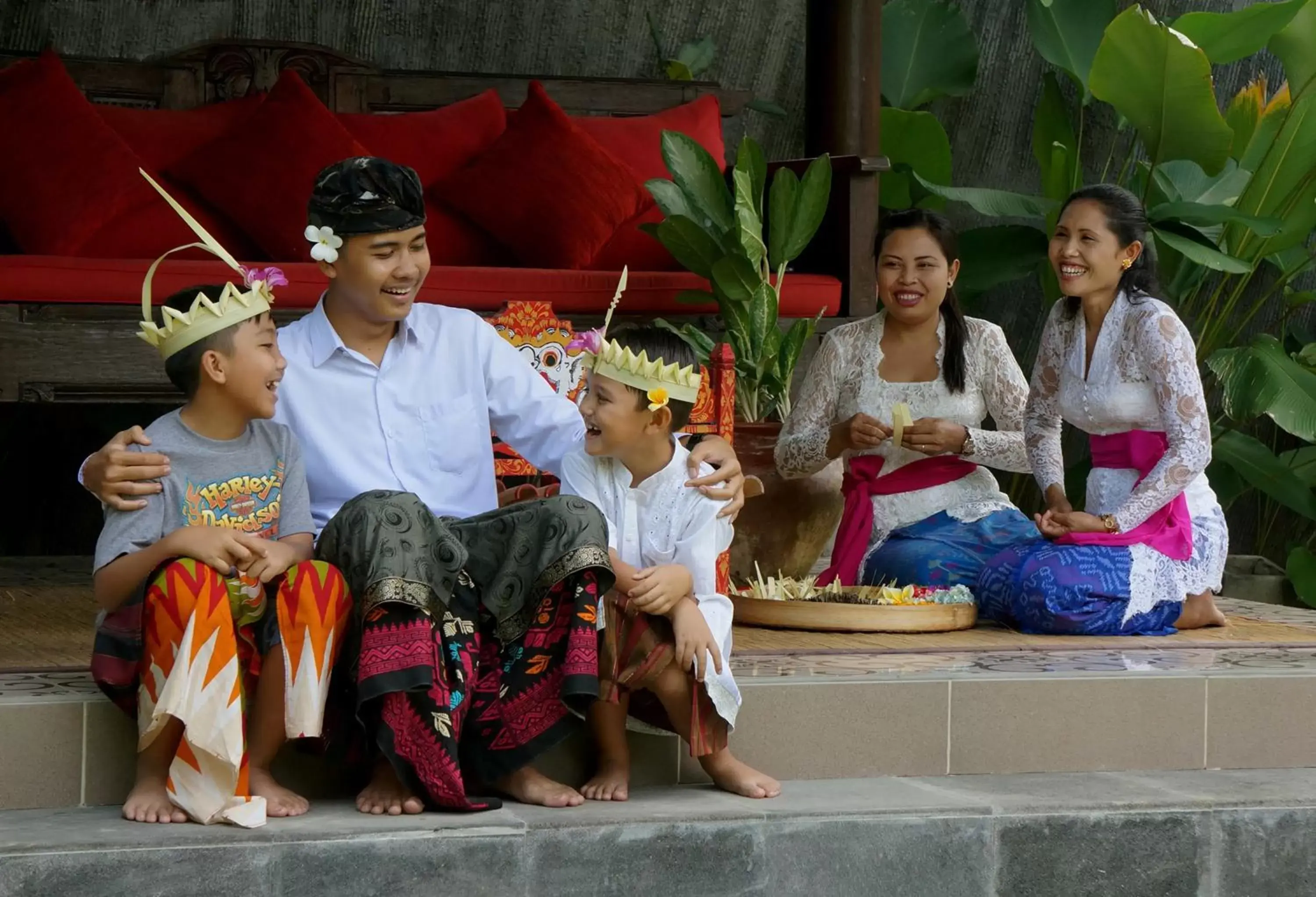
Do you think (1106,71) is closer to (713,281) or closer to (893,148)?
(893,148)

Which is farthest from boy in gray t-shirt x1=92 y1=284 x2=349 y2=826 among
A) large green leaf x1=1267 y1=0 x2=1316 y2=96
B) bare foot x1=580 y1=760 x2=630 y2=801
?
large green leaf x1=1267 y1=0 x2=1316 y2=96

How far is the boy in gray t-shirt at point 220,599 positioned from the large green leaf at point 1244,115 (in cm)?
367

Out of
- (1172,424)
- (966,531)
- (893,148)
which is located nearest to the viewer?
(1172,424)

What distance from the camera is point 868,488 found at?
3631mm

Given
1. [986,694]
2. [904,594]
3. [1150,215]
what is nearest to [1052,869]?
[986,694]

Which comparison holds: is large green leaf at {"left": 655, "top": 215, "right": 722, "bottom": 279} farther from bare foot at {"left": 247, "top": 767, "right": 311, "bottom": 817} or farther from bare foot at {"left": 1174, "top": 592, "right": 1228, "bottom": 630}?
bare foot at {"left": 247, "top": 767, "right": 311, "bottom": 817}

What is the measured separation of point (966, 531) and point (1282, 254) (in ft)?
7.22

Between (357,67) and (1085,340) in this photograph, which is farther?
(357,67)

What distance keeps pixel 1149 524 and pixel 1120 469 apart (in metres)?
0.13

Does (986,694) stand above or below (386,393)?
below

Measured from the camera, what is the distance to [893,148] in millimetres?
5078

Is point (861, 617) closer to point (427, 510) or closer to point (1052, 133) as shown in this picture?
point (427, 510)

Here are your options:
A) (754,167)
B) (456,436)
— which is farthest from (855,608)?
(754,167)

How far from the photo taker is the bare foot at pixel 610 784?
243cm
